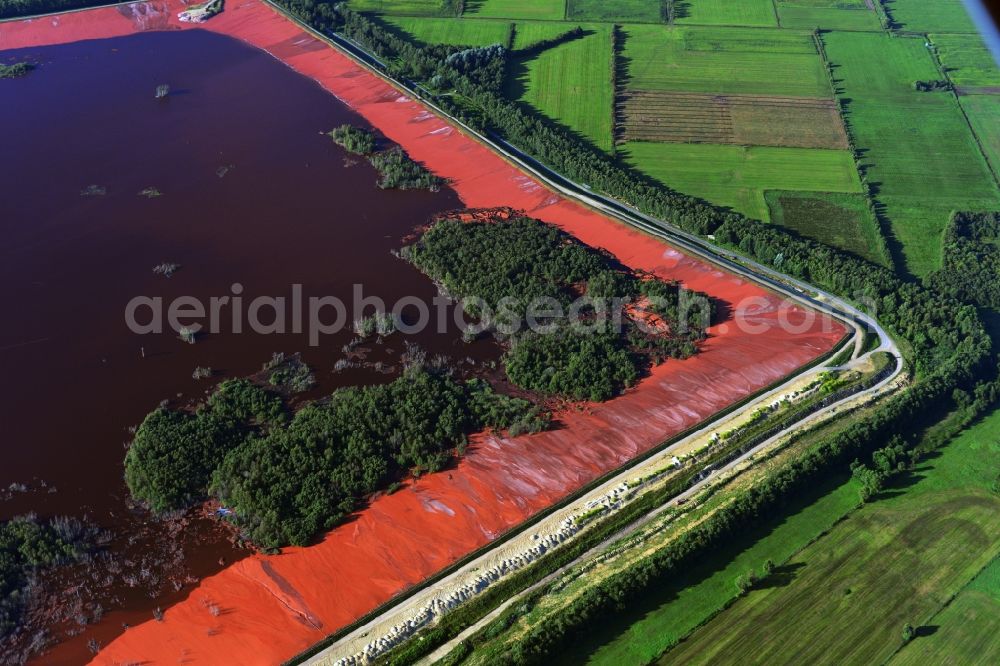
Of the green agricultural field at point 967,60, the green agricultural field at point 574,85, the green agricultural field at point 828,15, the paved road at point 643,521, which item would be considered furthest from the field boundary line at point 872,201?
the green agricultural field at point 574,85

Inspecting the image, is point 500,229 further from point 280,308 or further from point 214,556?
point 214,556

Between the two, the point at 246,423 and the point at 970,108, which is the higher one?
the point at 970,108

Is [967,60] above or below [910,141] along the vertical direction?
above

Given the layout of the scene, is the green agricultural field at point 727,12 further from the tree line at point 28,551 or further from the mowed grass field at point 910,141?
the tree line at point 28,551

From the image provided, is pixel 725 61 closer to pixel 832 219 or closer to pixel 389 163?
pixel 832 219

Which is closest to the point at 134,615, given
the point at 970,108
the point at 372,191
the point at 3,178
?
the point at 372,191

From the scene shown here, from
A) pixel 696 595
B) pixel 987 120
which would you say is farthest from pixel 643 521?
pixel 987 120
